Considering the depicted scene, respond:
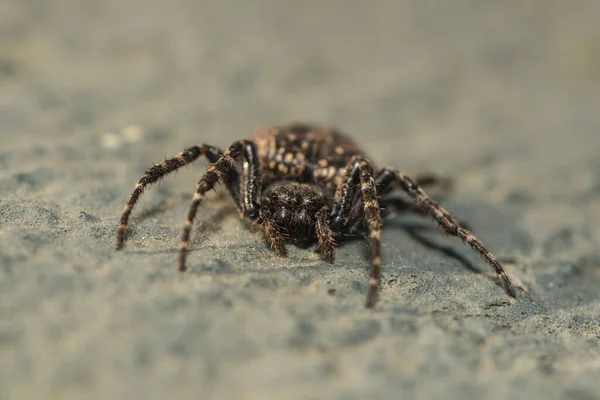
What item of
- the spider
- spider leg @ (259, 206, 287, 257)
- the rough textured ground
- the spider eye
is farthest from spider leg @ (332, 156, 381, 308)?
the spider eye

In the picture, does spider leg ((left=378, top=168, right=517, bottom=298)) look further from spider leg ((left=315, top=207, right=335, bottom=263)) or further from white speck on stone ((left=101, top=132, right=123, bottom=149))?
white speck on stone ((left=101, top=132, right=123, bottom=149))

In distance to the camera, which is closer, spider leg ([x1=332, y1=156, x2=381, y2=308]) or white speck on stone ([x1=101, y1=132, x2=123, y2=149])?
spider leg ([x1=332, y1=156, x2=381, y2=308])

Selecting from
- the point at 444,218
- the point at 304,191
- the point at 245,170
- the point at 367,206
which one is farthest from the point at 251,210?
the point at 444,218

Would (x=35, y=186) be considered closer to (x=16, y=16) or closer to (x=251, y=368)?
(x=251, y=368)

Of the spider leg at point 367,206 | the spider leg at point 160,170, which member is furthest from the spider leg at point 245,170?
the spider leg at point 367,206

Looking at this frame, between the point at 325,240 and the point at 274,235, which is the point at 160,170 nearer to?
the point at 274,235
